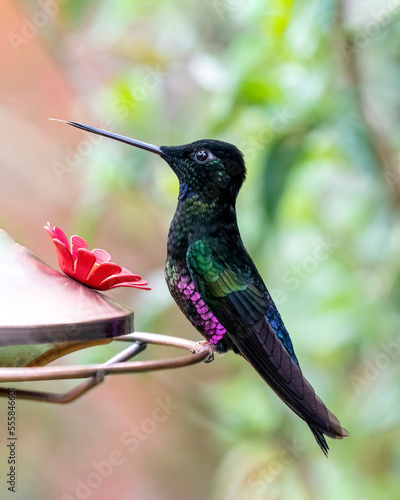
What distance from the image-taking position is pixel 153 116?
322cm

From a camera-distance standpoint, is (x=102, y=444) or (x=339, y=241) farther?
(x=102, y=444)

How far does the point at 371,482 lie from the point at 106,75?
3.54 meters

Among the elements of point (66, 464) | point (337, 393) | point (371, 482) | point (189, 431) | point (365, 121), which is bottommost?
point (66, 464)

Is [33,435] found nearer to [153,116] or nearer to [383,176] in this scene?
[153,116]

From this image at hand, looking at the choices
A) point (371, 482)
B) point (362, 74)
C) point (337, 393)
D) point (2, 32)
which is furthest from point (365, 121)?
point (2, 32)

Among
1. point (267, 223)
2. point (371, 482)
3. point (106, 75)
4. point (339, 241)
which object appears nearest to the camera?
point (267, 223)

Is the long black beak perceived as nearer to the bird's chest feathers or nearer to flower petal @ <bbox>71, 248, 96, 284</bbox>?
the bird's chest feathers

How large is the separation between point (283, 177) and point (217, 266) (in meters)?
0.73

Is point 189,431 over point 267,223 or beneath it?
beneath
